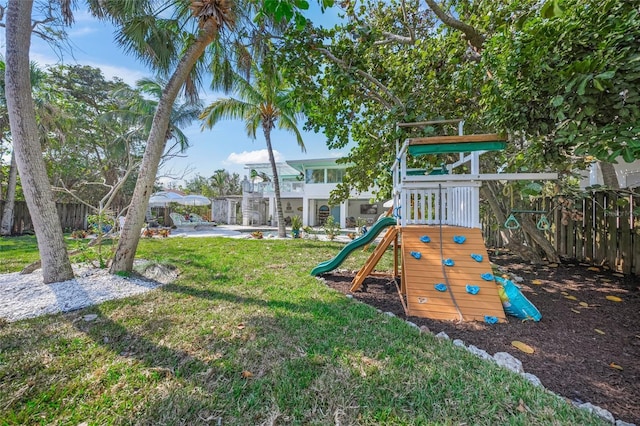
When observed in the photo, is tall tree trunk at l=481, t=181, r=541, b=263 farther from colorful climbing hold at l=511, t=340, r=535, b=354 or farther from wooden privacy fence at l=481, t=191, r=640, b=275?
colorful climbing hold at l=511, t=340, r=535, b=354

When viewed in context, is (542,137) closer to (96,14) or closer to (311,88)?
(311,88)

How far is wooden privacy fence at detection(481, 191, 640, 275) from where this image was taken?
4.88m

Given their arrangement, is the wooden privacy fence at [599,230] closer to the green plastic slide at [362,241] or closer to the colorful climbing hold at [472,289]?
the colorful climbing hold at [472,289]

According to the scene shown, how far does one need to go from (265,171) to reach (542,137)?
68.1ft

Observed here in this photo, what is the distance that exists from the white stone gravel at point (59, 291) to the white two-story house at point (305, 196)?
47.7 ft

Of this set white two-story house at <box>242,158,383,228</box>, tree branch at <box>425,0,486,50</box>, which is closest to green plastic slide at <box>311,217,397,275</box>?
tree branch at <box>425,0,486,50</box>

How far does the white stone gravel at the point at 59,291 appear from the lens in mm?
3385

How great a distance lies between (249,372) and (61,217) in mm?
17435

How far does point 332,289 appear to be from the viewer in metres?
4.36

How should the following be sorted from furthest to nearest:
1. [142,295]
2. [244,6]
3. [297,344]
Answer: [244,6]
[142,295]
[297,344]

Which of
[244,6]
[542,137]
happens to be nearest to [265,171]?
[244,6]

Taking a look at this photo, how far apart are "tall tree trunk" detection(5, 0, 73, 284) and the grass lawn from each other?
6.22 feet

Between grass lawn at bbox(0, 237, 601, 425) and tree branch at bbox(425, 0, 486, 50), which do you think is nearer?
grass lawn at bbox(0, 237, 601, 425)

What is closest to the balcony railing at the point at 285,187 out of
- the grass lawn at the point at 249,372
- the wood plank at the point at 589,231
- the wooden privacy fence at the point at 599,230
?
the wooden privacy fence at the point at 599,230
